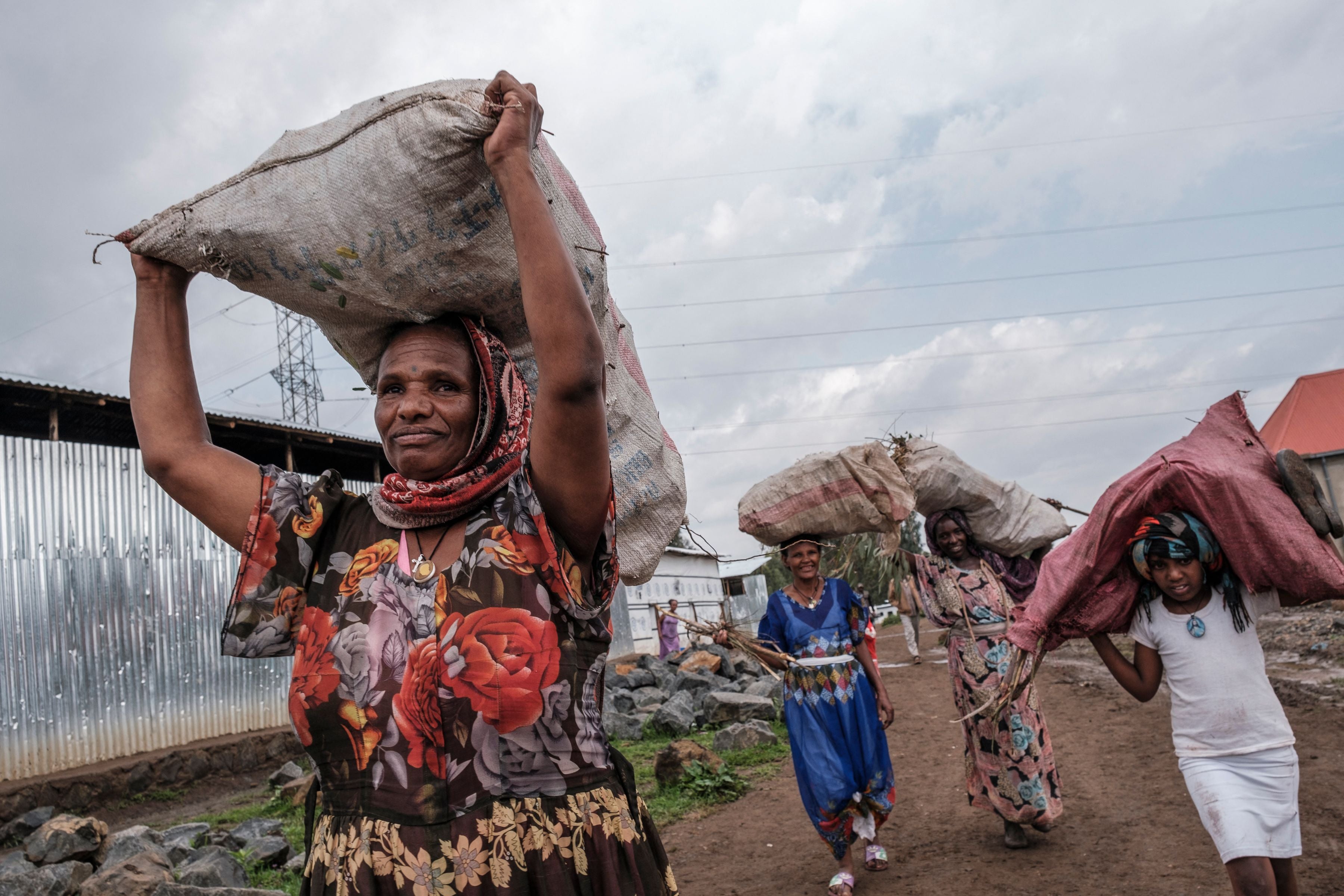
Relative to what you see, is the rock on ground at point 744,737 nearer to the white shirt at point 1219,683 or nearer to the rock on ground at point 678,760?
the rock on ground at point 678,760

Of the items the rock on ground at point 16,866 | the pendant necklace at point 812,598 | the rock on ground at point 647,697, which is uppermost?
the pendant necklace at point 812,598

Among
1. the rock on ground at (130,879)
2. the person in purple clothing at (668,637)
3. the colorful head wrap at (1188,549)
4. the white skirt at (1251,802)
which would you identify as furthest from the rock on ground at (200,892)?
the person in purple clothing at (668,637)

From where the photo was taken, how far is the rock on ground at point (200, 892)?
431 cm

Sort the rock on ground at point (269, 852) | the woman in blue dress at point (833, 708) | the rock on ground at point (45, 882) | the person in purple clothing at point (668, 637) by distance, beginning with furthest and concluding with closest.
→ the person in purple clothing at point (668, 637), the rock on ground at point (269, 852), the woman in blue dress at point (833, 708), the rock on ground at point (45, 882)

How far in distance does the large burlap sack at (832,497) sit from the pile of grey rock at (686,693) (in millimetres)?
2056

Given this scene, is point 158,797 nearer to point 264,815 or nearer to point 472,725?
point 264,815

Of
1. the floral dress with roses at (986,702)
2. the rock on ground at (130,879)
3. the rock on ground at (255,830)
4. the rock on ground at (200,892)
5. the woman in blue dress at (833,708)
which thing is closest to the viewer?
the rock on ground at (200,892)

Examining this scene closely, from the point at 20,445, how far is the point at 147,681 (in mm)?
2945

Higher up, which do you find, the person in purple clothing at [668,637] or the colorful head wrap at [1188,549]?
the colorful head wrap at [1188,549]

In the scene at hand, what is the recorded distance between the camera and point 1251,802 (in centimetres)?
327

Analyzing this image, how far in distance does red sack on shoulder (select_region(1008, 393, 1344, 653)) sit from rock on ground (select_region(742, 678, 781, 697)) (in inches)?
348

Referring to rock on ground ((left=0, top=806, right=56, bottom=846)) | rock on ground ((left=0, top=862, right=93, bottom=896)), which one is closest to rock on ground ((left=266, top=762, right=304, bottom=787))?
rock on ground ((left=0, top=806, right=56, bottom=846))

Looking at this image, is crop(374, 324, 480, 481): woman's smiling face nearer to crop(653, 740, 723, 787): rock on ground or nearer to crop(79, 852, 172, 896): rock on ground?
crop(79, 852, 172, 896): rock on ground

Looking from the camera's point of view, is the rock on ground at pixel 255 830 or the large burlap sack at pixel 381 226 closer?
the large burlap sack at pixel 381 226
